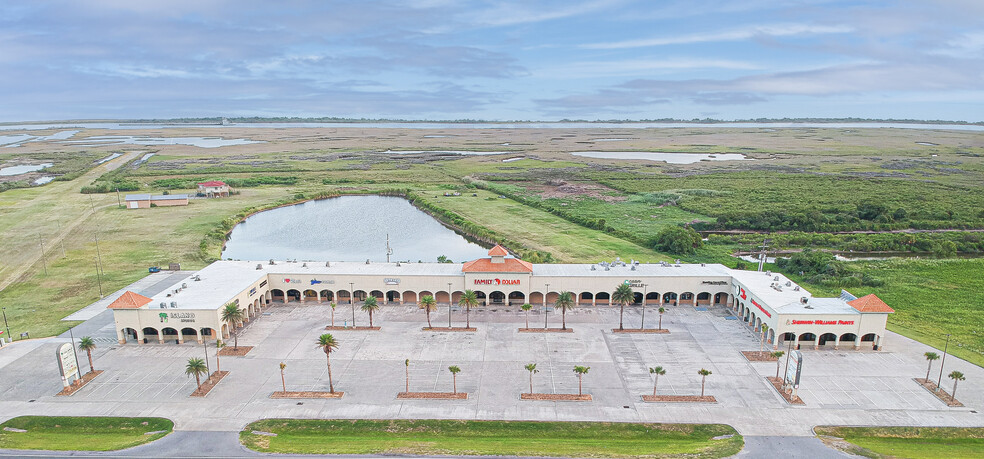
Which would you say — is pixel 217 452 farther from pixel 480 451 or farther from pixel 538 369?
pixel 538 369

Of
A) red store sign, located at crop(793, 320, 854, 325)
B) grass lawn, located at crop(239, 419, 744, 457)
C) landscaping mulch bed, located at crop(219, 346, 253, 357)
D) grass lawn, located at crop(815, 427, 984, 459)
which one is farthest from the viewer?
red store sign, located at crop(793, 320, 854, 325)

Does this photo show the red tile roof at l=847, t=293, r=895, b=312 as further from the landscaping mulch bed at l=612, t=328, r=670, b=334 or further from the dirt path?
the dirt path

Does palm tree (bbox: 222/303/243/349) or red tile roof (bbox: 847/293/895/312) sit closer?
red tile roof (bbox: 847/293/895/312)

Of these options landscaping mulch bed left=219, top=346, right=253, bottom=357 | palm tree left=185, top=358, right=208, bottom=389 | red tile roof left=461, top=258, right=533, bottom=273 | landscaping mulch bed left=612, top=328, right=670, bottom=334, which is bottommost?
landscaping mulch bed left=219, top=346, right=253, bottom=357

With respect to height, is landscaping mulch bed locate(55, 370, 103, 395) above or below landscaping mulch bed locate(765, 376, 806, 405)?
below

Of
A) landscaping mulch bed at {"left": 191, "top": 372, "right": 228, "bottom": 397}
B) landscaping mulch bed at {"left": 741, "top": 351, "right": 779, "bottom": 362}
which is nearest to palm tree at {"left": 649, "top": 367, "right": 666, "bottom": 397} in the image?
landscaping mulch bed at {"left": 741, "top": 351, "right": 779, "bottom": 362}

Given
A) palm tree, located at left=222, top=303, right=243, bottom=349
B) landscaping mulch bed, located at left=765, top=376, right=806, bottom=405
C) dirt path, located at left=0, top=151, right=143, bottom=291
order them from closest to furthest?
landscaping mulch bed, located at left=765, top=376, right=806, bottom=405 → palm tree, located at left=222, top=303, right=243, bottom=349 → dirt path, located at left=0, top=151, right=143, bottom=291

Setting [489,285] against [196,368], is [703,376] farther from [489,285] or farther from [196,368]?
[196,368]
